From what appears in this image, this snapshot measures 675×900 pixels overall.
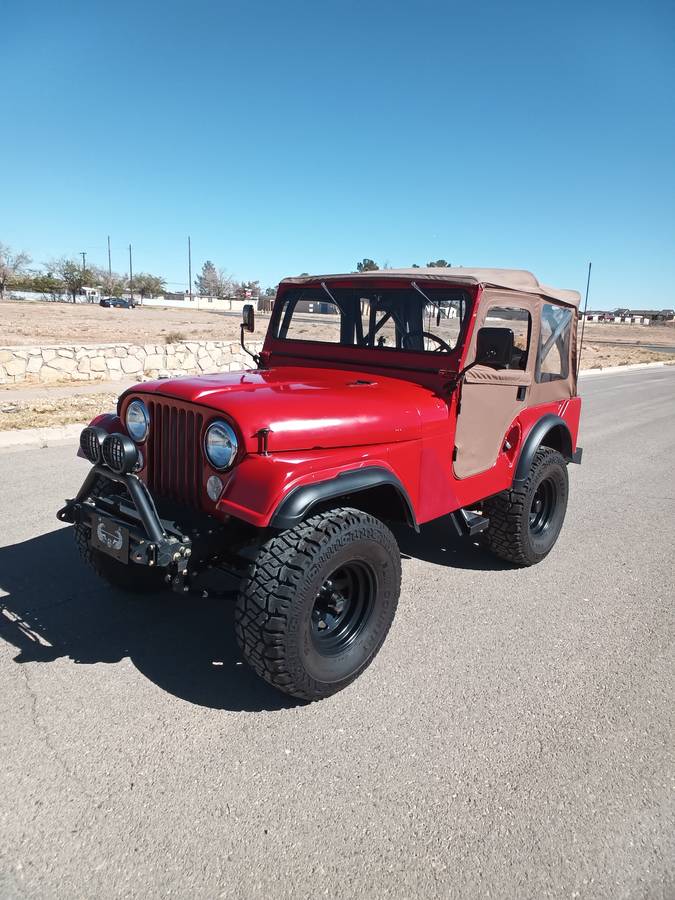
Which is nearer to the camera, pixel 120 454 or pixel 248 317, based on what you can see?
pixel 120 454

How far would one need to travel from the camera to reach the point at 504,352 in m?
3.20

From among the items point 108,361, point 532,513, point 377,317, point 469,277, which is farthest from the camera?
point 108,361

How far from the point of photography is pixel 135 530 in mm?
2723

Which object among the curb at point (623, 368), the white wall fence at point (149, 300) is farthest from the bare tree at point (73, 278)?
the curb at point (623, 368)

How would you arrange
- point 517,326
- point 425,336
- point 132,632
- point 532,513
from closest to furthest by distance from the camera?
point 132,632 < point 425,336 < point 517,326 < point 532,513

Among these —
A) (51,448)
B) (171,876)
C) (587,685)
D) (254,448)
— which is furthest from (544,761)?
(51,448)

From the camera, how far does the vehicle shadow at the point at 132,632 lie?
2.93m

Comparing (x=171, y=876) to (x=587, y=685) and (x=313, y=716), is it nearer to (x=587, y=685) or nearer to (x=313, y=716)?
(x=313, y=716)

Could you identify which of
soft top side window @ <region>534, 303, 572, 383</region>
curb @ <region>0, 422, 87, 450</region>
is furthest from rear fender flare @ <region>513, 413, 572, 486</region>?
curb @ <region>0, 422, 87, 450</region>

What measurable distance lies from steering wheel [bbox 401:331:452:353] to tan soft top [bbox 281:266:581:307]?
0.31 m

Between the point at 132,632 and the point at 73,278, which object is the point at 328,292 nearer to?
the point at 132,632

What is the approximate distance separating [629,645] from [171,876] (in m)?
2.68

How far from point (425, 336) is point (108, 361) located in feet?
34.3

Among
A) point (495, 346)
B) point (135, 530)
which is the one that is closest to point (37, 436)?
point (135, 530)
